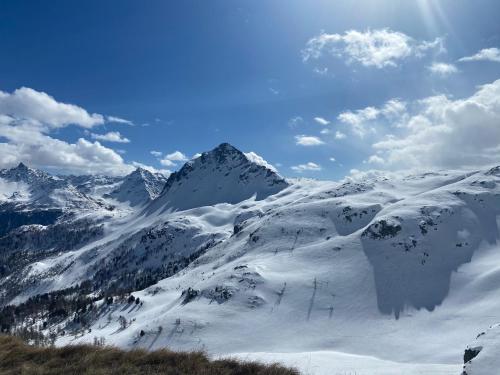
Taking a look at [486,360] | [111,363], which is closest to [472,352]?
[486,360]

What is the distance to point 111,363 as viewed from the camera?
1351 cm

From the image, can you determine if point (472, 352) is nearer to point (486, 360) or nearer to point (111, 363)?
point (486, 360)

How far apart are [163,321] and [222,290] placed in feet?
96.2

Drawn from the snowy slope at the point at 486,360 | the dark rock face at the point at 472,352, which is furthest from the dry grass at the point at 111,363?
the dark rock face at the point at 472,352

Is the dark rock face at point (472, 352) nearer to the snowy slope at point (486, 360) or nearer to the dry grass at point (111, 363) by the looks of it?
the snowy slope at point (486, 360)

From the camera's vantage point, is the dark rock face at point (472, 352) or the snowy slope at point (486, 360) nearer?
the snowy slope at point (486, 360)

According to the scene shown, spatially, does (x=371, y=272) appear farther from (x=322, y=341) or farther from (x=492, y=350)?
(x=492, y=350)

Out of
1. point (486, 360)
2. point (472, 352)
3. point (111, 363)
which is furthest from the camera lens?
point (472, 352)

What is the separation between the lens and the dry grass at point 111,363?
13.0 metres

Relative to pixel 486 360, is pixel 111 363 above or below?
above

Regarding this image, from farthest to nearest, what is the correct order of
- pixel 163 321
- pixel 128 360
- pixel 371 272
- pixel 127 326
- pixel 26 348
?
1. pixel 371 272
2. pixel 127 326
3. pixel 163 321
4. pixel 26 348
5. pixel 128 360

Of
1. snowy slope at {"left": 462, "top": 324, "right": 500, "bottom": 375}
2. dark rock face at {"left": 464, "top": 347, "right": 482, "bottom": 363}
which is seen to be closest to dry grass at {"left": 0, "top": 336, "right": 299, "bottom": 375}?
snowy slope at {"left": 462, "top": 324, "right": 500, "bottom": 375}

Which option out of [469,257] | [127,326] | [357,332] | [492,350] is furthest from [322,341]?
[492,350]

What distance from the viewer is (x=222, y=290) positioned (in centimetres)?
17050
